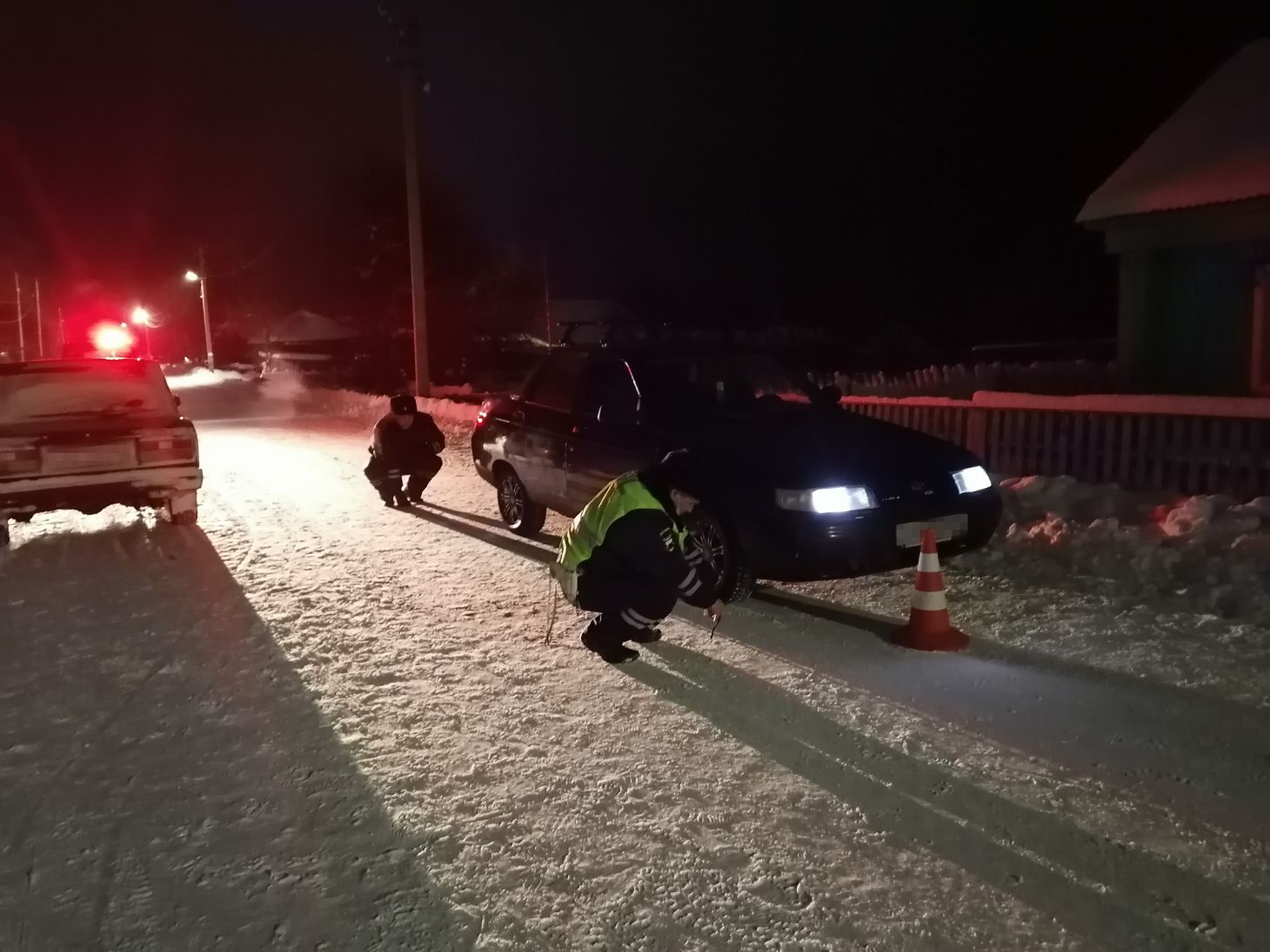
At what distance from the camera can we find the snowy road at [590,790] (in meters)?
3.12

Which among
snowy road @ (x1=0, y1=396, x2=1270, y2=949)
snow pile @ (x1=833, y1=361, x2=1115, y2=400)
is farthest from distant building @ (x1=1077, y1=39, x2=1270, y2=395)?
snowy road @ (x1=0, y1=396, x2=1270, y2=949)

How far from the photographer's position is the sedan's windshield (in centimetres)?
732

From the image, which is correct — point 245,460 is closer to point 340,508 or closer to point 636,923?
point 340,508

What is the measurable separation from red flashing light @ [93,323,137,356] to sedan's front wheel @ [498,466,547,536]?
166 ft

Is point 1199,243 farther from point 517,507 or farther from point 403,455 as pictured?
point 403,455

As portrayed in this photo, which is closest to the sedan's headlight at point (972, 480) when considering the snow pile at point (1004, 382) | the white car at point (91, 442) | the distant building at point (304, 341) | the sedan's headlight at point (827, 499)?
the sedan's headlight at point (827, 499)

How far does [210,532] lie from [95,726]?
16.6ft

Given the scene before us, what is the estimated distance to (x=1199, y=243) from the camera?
1388cm

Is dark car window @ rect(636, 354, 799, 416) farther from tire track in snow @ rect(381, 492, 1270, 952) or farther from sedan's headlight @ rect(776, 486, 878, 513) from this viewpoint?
tire track in snow @ rect(381, 492, 1270, 952)

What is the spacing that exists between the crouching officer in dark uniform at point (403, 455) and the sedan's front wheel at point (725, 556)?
4857 mm

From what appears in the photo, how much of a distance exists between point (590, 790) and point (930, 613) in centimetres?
251

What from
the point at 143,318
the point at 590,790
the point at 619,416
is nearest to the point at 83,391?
the point at 619,416

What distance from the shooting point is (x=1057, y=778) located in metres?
4.02

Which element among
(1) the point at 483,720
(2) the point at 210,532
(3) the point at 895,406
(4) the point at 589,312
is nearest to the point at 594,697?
(1) the point at 483,720
